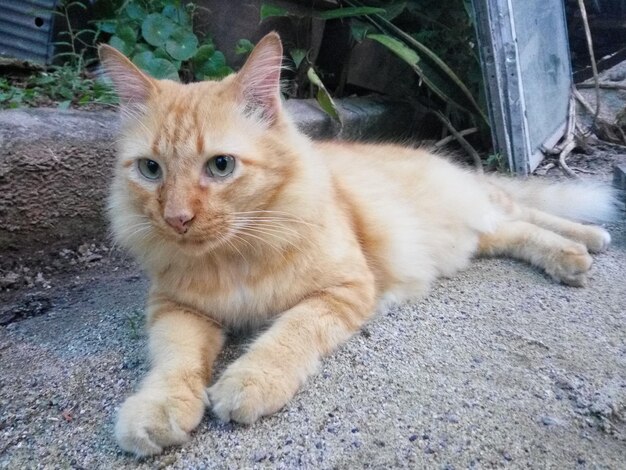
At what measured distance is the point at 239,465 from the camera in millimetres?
1400

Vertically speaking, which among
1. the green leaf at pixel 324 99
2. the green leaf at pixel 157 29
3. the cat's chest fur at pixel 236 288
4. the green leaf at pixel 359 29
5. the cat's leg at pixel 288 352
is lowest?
the cat's leg at pixel 288 352

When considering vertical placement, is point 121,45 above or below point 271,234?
above

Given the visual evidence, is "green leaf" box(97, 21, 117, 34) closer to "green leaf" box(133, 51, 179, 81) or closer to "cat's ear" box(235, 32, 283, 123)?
"green leaf" box(133, 51, 179, 81)

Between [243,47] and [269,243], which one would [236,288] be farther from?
[243,47]

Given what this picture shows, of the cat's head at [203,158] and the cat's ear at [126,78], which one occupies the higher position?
→ the cat's ear at [126,78]

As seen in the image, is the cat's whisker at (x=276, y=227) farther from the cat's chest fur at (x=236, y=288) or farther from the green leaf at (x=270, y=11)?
the green leaf at (x=270, y=11)

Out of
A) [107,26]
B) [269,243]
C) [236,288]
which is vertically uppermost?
[107,26]

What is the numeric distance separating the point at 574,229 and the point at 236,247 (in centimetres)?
190

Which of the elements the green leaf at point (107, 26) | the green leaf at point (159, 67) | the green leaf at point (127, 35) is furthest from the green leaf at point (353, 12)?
the green leaf at point (107, 26)

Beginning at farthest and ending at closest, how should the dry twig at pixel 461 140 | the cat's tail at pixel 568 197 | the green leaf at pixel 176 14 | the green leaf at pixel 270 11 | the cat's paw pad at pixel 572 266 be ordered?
1. the dry twig at pixel 461 140
2. the green leaf at pixel 176 14
3. the green leaf at pixel 270 11
4. the cat's tail at pixel 568 197
5. the cat's paw pad at pixel 572 266

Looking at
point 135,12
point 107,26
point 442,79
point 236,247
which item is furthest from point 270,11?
point 236,247

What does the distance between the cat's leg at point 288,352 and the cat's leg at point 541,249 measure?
0.95 m

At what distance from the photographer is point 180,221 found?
1.59 m

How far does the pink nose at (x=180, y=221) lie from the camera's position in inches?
62.2
